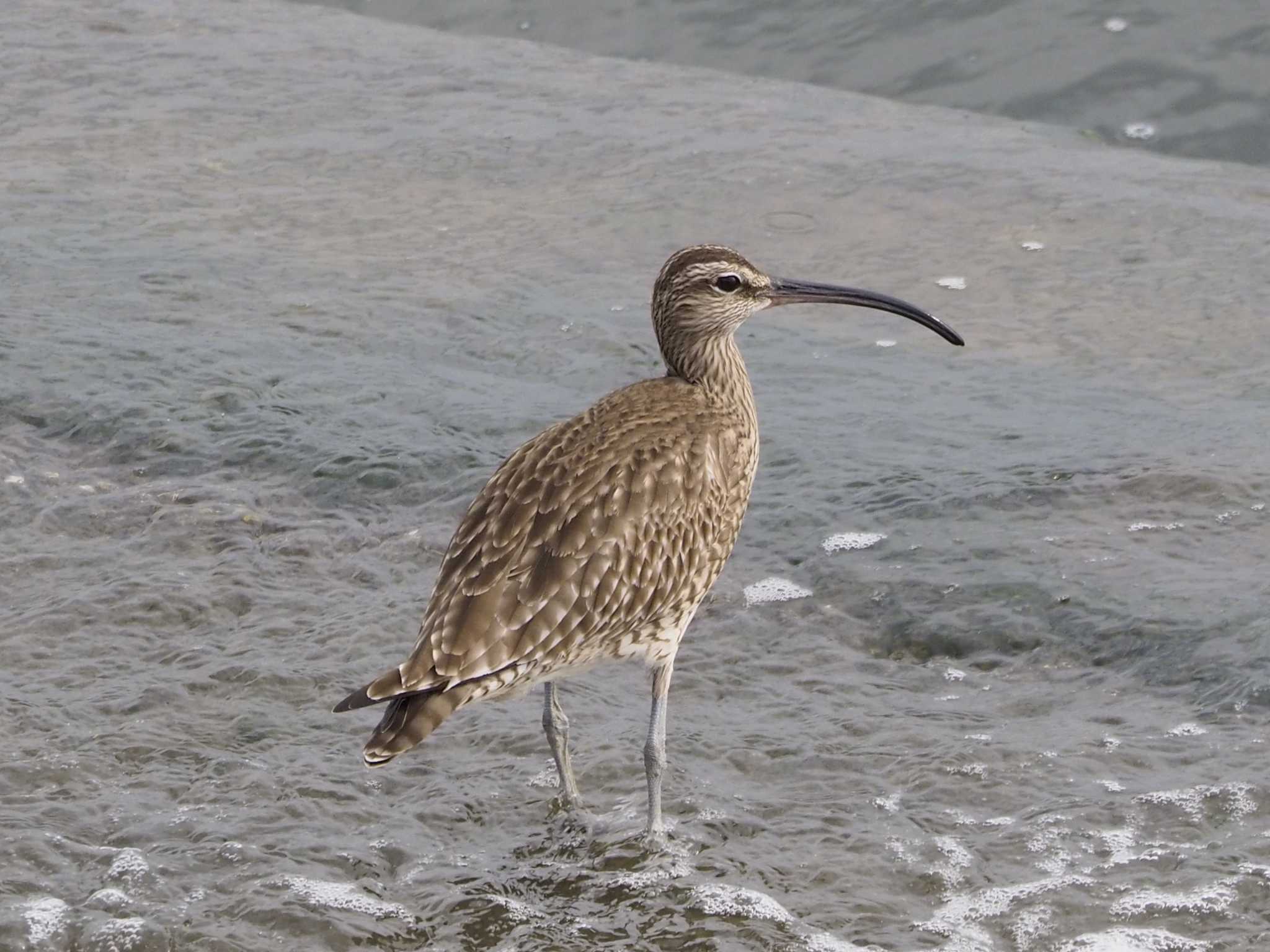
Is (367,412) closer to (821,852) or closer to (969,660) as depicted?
(969,660)

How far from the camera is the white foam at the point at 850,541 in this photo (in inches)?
253

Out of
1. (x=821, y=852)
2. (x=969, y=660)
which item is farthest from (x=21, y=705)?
(x=969, y=660)

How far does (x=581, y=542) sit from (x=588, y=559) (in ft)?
0.16

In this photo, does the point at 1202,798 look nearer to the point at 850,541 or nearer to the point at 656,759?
the point at 656,759

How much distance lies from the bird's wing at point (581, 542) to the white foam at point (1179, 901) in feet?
4.77

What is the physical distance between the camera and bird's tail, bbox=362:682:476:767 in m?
4.44

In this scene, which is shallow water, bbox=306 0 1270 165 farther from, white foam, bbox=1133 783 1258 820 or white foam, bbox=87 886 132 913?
white foam, bbox=87 886 132 913

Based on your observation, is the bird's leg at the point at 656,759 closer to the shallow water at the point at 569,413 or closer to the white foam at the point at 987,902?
the shallow water at the point at 569,413

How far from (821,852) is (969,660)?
3.97 ft

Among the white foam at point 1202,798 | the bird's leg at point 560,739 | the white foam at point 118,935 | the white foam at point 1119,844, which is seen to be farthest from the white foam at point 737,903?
the white foam at point 118,935

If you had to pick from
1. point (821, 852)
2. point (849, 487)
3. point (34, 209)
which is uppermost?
point (34, 209)

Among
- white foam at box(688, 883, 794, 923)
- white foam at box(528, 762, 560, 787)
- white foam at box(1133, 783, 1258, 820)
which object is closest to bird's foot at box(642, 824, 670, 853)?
white foam at box(688, 883, 794, 923)

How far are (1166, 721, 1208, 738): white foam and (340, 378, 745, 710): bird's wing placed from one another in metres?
1.39

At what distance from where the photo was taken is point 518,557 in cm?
495
